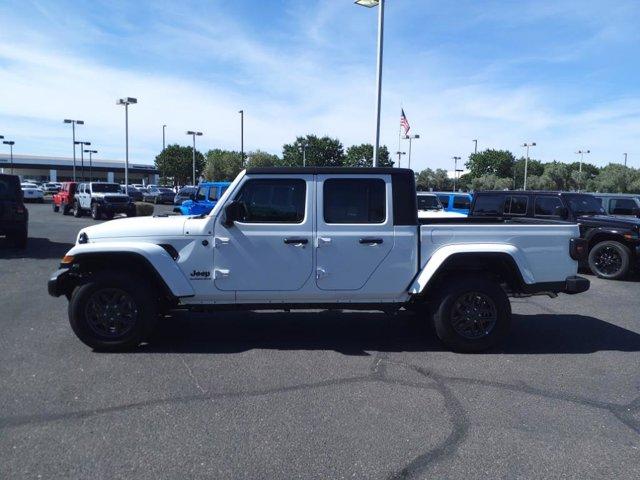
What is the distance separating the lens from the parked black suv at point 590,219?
35.3 ft

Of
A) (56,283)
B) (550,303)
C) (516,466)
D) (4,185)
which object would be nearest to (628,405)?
(516,466)

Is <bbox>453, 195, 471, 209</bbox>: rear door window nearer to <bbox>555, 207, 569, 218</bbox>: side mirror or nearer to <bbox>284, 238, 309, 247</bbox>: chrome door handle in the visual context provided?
<bbox>555, 207, 569, 218</bbox>: side mirror

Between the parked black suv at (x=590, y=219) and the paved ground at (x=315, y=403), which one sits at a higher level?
the parked black suv at (x=590, y=219)

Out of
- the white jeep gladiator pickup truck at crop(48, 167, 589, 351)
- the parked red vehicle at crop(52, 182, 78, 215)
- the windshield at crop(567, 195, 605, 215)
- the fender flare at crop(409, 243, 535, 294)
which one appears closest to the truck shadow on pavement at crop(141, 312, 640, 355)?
the white jeep gladiator pickup truck at crop(48, 167, 589, 351)

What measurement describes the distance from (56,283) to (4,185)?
9292mm

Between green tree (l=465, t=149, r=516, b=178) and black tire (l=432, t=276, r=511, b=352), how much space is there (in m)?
91.5

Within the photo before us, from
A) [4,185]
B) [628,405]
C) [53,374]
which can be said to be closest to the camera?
[628,405]

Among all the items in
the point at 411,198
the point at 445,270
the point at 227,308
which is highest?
the point at 411,198

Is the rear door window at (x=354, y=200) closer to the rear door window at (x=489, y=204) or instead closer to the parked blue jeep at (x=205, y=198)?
the rear door window at (x=489, y=204)

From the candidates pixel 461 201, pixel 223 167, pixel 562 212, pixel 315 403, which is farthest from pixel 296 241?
pixel 223 167

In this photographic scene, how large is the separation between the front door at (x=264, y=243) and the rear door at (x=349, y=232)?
5.4 inches

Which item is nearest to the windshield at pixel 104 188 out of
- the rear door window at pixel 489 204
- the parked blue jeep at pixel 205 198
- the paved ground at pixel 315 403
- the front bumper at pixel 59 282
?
the parked blue jeep at pixel 205 198

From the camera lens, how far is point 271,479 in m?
3.24

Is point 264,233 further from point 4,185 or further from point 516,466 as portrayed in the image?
point 4,185
